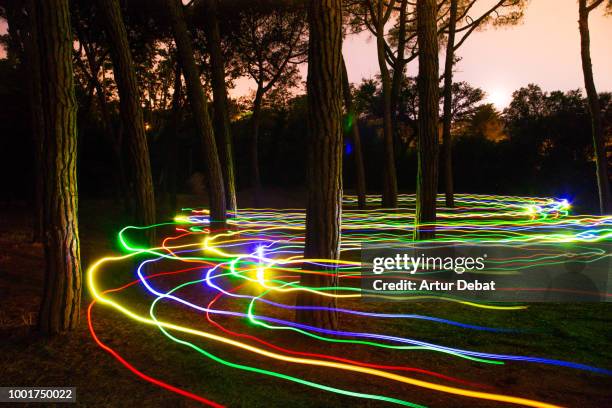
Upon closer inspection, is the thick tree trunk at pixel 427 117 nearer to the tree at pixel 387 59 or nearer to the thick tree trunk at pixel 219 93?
the thick tree trunk at pixel 219 93

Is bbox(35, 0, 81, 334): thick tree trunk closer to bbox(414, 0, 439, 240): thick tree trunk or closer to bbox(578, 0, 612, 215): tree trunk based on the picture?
bbox(414, 0, 439, 240): thick tree trunk

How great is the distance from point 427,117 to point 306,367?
155 inches

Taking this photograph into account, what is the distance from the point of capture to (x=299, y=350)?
3.68 m

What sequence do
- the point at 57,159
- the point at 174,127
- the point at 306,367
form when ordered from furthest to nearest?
1. the point at 174,127
2. the point at 57,159
3. the point at 306,367

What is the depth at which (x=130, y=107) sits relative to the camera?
553 centimetres

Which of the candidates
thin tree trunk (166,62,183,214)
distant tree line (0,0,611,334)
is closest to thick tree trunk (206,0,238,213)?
distant tree line (0,0,611,334)

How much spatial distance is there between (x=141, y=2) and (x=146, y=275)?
434 inches

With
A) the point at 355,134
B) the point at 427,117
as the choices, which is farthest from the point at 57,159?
the point at 355,134

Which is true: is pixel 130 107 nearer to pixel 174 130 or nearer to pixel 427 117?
pixel 427 117

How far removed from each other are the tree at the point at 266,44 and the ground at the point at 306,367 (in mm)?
11490

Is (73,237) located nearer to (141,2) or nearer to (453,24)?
(453,24)

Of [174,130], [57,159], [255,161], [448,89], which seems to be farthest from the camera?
[255,161]

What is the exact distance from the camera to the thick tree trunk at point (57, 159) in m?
3.90

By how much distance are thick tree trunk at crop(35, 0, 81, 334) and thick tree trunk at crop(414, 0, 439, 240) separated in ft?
14.0
